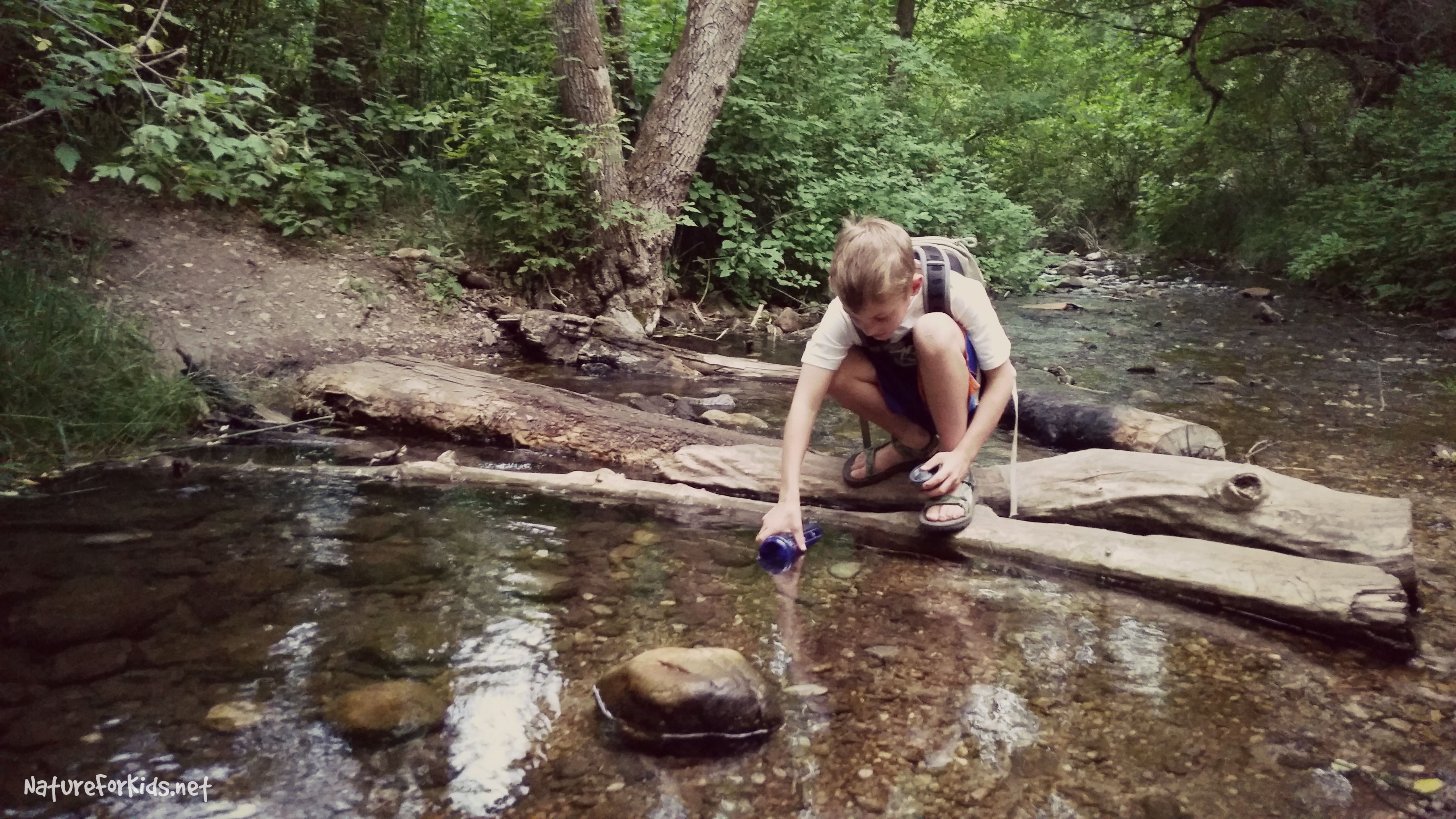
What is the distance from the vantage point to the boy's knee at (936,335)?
266cm

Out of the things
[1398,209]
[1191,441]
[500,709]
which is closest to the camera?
[500,709]

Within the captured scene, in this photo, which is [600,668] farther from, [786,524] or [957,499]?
[957,499]

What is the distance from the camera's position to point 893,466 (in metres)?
3.15

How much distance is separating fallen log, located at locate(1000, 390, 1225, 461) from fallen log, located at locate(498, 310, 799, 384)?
5.63 ft

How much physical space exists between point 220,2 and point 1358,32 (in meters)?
12.7

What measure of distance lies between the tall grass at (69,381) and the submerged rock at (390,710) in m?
2.29

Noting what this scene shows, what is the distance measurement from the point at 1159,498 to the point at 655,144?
5.50 metres

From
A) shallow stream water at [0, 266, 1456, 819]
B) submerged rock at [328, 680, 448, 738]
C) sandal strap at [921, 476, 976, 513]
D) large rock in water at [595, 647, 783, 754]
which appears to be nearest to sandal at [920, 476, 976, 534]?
sandal strap at [921, 476, 976, 513]

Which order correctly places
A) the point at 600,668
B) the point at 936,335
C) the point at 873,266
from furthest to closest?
the point at 936,335 < the point at 873,266 < the point at 600,668

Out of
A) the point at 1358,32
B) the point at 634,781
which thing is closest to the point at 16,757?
the point at 634,781

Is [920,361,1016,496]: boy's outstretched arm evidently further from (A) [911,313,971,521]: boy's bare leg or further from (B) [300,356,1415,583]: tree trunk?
(B) [300,356,1415,583]: tree trunk

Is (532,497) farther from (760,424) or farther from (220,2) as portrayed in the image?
(220,2)

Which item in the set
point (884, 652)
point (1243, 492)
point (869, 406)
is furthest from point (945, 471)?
point (1243, 492)

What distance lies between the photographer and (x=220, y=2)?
621 centimetres
